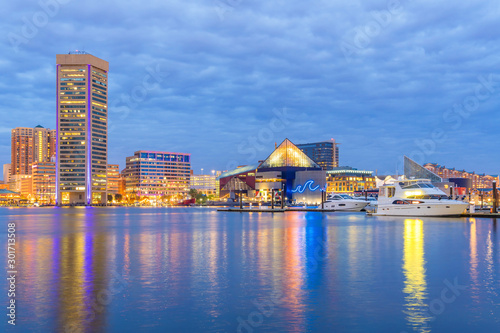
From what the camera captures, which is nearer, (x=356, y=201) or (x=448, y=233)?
(x=448, y=233)

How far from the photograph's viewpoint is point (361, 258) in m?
32.8

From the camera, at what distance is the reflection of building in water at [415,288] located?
17031mm

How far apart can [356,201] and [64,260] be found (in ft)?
312

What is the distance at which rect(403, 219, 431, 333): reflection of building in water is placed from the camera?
671 inches

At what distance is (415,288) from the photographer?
22.4 m

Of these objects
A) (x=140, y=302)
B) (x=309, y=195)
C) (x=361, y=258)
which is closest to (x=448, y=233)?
(x=361, y=258)

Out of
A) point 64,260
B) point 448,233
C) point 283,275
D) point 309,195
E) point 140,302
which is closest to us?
point 140,302

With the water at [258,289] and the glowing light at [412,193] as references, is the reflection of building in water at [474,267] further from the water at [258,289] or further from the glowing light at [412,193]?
the glowing light at [412,193]

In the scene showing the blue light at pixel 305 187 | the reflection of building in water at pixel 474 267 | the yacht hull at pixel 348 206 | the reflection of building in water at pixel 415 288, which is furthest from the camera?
the blue light at pixel 305 187

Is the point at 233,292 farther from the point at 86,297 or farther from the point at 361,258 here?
the point at 361,258

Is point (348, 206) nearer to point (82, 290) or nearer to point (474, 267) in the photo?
point (474, 267)

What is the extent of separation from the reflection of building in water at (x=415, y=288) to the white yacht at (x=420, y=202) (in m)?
41.7

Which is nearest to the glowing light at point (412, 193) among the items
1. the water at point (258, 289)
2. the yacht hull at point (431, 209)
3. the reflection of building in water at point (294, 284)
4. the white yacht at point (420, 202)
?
the white yacht at point (420, 202)

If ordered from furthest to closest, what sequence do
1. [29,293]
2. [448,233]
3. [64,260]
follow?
[448,233] < [64,260] < [29,293]
